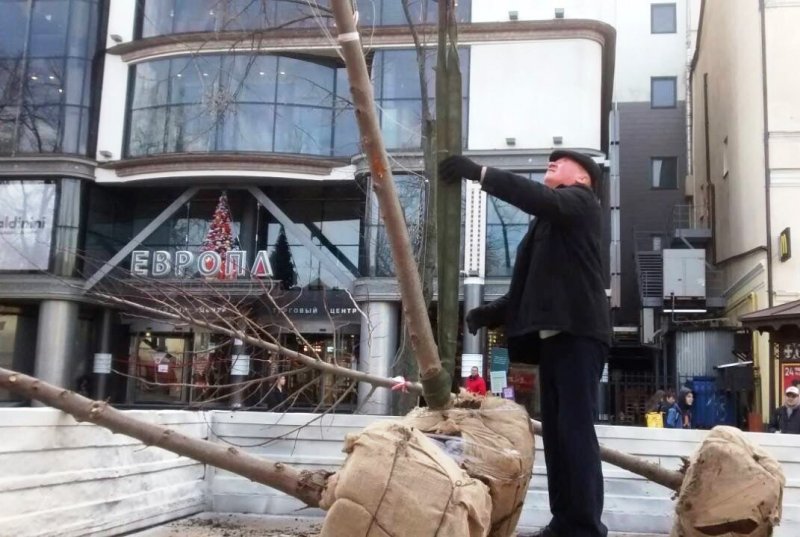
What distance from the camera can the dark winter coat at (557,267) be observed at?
10.4 feet

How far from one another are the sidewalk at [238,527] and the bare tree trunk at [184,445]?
2.02m

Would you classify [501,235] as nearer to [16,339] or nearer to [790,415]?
[790,415]

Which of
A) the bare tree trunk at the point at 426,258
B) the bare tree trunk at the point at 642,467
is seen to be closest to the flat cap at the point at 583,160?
the bare tree trunk at the point at 642,467

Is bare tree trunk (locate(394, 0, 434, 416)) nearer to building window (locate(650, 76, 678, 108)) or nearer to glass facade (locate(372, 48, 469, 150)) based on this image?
glass facade (locate(372, 48, 469, 150))

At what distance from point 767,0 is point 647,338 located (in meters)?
10.2

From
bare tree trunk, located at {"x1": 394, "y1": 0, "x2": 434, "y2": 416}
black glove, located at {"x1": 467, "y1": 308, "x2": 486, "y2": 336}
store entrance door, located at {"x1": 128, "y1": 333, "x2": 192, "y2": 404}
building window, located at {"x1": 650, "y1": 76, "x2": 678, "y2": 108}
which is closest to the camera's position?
black glove, located at {"x1": 467, "y1": 308, "x2": 486, "y2": 336}

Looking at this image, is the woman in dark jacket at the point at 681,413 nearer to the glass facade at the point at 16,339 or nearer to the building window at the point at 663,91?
the building window at the point at 663,91

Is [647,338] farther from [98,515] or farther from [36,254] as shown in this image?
[98,515]

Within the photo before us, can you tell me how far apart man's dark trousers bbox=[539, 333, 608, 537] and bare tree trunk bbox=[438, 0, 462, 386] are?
0.43 m

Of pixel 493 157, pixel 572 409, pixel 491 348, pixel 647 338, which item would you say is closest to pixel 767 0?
pixel 493 157

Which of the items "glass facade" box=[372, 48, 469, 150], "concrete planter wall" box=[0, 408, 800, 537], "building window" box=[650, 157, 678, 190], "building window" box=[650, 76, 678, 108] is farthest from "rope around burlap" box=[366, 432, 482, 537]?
"building window" box=[650, 76, 678, 108]

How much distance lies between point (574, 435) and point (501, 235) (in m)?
20.4

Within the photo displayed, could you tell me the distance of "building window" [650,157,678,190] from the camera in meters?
33.6

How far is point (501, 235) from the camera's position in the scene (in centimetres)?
2345
